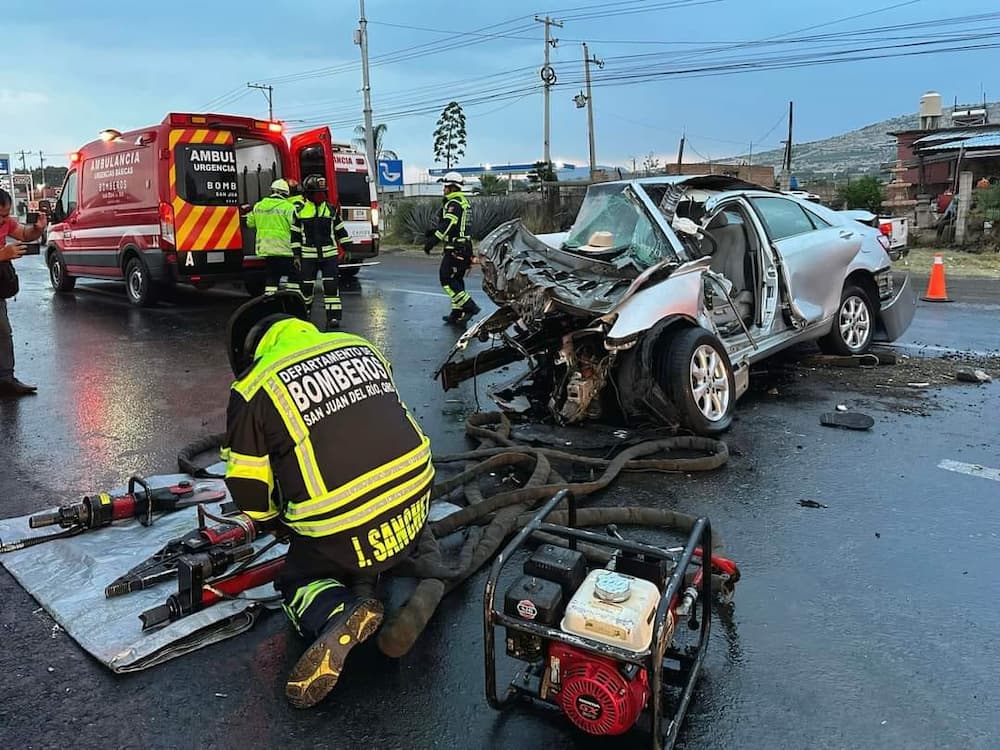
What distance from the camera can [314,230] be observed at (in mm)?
9547

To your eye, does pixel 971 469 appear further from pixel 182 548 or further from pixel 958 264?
pixel 958 264

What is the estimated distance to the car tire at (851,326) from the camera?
7227 mm

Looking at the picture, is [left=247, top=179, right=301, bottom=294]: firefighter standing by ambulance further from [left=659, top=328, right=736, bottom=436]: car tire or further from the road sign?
the road sign

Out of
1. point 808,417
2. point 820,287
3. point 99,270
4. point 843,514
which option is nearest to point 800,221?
point 820,287

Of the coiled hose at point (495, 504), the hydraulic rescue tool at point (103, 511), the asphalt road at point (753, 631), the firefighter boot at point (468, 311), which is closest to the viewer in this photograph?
the asphalt road at point (753, 631)

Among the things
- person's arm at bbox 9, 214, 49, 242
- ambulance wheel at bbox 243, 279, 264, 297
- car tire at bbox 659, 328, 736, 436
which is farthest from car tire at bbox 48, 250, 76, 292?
car tire at bbox 659, 328, 736, 436

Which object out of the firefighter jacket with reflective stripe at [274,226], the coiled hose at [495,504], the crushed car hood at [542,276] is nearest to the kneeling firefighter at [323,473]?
the coiled hose at [495,504]

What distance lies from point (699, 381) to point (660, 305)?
0.58m

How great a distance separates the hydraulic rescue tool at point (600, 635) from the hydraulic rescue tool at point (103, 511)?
2.23m

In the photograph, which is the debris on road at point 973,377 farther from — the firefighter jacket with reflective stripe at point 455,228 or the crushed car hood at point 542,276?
the firefighter jacket with reflective stripe at point 455,228

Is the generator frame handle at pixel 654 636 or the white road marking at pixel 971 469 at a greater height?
the generator frame handle at pixel 654 636

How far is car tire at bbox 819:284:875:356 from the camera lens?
7227 millimetres

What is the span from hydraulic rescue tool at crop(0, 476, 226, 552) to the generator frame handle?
Result: 221 cm

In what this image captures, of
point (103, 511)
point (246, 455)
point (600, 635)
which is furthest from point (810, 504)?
point (103, 511)
